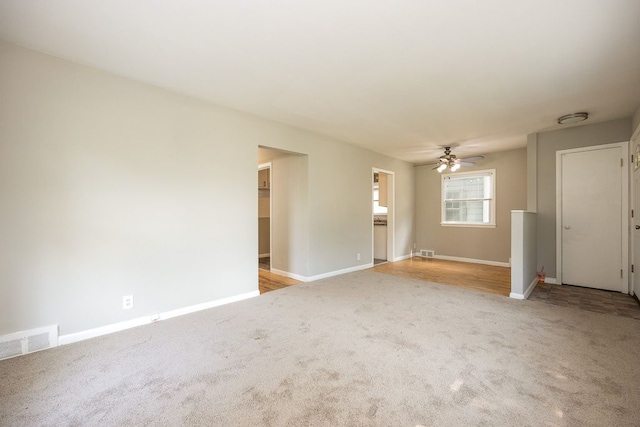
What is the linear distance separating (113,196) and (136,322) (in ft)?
4.13

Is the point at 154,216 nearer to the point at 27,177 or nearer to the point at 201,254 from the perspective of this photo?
the point at 201,254

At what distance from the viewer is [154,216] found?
Result: 295 cm

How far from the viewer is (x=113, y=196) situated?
2.69 meters

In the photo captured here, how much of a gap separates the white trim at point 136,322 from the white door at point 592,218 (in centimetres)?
501

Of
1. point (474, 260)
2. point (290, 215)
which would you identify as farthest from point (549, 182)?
point (290, 215)

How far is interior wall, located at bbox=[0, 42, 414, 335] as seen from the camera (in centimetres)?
226

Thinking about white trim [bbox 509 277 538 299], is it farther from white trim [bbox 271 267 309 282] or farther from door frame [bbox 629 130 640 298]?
white trim [bbox 271 267 309 282]

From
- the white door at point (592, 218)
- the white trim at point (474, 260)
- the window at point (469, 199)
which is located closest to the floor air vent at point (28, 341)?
the white door at point (592, 218)

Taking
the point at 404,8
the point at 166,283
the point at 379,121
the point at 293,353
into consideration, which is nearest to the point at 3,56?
the point at 166,283

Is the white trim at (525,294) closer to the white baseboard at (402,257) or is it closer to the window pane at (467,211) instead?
the window pane at (467,211)

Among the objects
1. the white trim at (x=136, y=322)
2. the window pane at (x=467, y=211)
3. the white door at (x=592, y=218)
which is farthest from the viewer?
the window pane at (x=467, y=211)

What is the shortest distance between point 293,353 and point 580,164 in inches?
196

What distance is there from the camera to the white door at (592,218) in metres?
4.04

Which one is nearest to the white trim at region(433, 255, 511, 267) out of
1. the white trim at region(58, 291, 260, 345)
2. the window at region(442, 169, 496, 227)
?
the window at region(442, 169, 496, 227)
